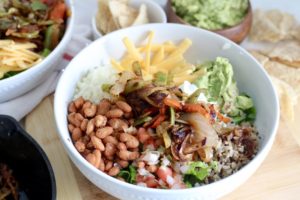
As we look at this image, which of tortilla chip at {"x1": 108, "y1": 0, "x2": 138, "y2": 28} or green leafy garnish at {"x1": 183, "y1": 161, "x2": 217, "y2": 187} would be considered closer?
green leafy garnish at {"x1": 183, "y1": 161, "x2": 217, "y2": 187}

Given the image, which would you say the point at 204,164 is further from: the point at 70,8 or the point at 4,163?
the point at 70,8

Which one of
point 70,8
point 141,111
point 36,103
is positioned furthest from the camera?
point 70,8

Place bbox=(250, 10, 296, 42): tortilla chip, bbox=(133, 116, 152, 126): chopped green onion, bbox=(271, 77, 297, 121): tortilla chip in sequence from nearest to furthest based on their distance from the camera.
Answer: bbox=(133, 116, 152, 126): chopped green onion, bbox=(271, 77, 297, 121): tortilla chip, bbox=(250, 10, 296, 42): tortilla chip

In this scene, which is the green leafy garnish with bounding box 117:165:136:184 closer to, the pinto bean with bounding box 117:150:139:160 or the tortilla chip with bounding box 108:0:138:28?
the pinto bean with bounding box 117:150:139:160

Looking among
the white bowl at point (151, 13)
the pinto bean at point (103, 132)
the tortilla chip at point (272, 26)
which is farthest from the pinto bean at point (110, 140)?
the tortilla chip at point (272, 26)

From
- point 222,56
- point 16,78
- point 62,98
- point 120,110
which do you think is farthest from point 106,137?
point 222,56

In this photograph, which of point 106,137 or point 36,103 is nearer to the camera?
point 106,137

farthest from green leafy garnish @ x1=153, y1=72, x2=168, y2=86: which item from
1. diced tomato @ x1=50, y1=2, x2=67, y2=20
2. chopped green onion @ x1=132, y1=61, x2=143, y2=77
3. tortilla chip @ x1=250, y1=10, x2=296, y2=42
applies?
tortilla chip @ x1=250, y1=10, x2=296, y2=42

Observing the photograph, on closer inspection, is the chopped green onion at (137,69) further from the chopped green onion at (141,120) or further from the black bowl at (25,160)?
the black bowl at (25,160)
